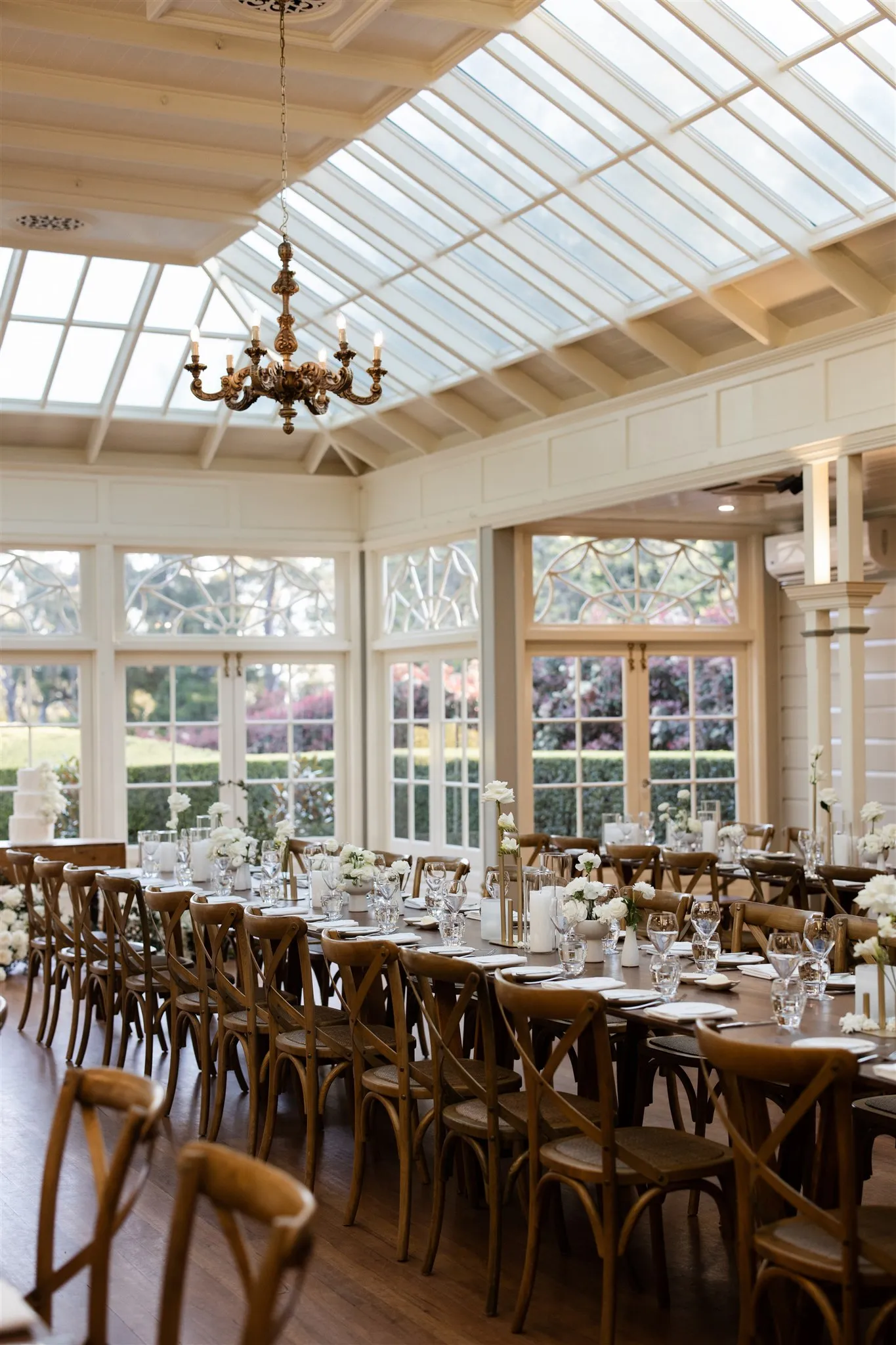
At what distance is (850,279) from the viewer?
24.4 feet

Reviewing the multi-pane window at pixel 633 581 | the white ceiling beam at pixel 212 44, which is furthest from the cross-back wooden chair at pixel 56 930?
the multi-pane window at pixel 633 581

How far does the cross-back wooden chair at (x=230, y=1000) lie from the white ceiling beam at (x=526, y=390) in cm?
521

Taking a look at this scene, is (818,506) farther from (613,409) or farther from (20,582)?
(20,582)

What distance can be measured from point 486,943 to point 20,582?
714 cm

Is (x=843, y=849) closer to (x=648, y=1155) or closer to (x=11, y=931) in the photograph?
(x=648, y=1155)

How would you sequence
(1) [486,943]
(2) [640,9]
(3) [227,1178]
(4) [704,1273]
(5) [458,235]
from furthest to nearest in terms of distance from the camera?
(5) [458,235], (2) [640,9], (1) [486,943], (4) [704,1273], (3) [227,1178]

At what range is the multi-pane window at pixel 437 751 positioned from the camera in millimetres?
11375

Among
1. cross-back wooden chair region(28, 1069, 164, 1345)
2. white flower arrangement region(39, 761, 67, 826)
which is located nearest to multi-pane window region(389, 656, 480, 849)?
white flower arrangement region(39, 761, 67, 826)

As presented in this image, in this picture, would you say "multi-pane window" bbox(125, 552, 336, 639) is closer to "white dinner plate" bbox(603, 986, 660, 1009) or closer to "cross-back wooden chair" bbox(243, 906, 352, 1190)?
"cross-back wooden chair" bbox(243, 906, 352, 1190)

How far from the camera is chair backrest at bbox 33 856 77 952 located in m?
7.59

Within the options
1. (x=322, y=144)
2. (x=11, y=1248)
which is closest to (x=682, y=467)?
(x=322, y=144)

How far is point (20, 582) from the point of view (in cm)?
1164

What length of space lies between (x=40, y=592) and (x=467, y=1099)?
7915 millimetres

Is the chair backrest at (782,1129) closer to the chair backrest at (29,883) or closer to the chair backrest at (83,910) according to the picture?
the chair backrest at (83,910)
